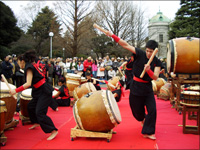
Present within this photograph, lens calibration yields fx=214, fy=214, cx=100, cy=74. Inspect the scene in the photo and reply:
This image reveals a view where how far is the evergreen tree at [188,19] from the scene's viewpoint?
25494 millimetres

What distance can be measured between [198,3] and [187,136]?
86.3 ft

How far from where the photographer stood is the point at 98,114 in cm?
355

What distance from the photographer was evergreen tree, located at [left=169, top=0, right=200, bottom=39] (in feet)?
83.6

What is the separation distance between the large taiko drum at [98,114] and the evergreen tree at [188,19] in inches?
958

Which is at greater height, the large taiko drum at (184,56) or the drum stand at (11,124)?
the large taiko drum at (184,56)

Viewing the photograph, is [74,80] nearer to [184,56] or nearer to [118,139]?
[184,56]

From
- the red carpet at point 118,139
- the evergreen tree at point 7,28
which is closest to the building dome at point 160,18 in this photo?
the evergreen tree at point 7,28

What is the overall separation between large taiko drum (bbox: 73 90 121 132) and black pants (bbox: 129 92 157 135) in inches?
18.6

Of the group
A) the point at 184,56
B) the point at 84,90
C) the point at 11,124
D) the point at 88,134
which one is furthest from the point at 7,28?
the point at 88,134

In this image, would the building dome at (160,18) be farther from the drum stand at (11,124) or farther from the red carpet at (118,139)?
the drum stand at (11,124)

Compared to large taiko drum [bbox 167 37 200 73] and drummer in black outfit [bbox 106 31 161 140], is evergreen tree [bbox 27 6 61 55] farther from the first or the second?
drummer in black outfit [bbox 106 31 161 140]

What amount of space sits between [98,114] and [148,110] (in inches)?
35.2

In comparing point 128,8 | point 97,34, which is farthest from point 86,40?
point 128,8

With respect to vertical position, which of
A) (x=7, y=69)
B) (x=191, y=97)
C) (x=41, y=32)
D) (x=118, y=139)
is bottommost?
(x=118, y=139)
